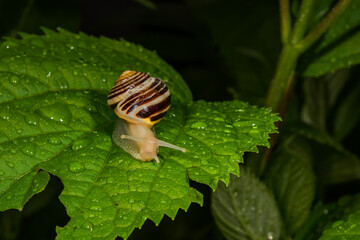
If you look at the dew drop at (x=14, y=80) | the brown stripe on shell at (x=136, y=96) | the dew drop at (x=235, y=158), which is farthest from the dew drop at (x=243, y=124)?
the dew drop at (x=14, y=80)

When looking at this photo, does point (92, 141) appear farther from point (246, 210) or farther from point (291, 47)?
point (291, 47)

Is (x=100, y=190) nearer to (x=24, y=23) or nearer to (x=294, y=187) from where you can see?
(x=294, y=187)

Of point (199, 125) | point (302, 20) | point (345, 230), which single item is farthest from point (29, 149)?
point (302, 20)

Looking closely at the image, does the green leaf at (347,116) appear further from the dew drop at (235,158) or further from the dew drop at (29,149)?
the dew drop at (29,149)

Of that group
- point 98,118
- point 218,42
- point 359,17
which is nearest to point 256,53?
point 218,42

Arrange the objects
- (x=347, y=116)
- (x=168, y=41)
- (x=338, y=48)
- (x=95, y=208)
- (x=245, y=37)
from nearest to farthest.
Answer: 1. (x=95, y=208)
2. (x=338, y=48)
3. (x=347, y=116)
4. (x=245, y=37)
5. (x=168, y=41)

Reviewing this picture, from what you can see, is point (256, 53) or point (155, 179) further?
point (256, 53)

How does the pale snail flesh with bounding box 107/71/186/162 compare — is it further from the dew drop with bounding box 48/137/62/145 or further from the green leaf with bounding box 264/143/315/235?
the green leaf with bounding box 264/143/315/235
